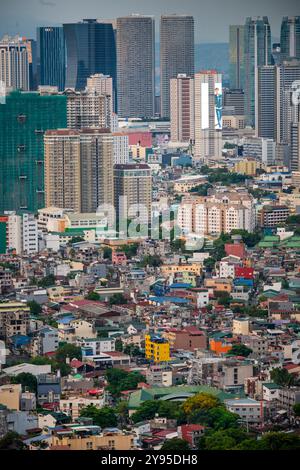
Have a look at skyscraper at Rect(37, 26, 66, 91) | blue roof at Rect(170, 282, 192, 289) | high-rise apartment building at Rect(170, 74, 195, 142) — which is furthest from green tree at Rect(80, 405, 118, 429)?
high-rise apartment building at Rect(170, 74, 195, 142)

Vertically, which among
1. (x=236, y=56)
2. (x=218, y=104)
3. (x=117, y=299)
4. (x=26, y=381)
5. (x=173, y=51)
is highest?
(x=173, y=51)

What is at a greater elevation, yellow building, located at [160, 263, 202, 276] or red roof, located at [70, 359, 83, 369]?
red roof, located at [70, 359, 83, 369]

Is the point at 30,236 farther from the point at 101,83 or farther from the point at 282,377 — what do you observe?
the point at 101,83

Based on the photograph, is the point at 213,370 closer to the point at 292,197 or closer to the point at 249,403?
the point at 249,403

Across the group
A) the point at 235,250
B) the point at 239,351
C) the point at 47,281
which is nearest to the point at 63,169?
the point at 235,250

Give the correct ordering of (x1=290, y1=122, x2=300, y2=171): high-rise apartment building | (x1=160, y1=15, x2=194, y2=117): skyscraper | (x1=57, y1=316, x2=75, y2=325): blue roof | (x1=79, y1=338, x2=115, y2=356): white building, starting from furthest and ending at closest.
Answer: (x1=160, y1=15, x2=194, y2=117): skyscraper < (x1=290, y1=122, x2=300, y2=171): high-rise apartment building < (x1=57, y1=316, x2=75, y2=325): blue roof < (x1=79, y1=338, x2=115, y2=356): white building

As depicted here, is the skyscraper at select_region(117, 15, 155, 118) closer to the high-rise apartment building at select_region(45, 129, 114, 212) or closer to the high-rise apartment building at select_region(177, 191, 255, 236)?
the high-rise apartment building at select_region(45, 129, 114, 212)
